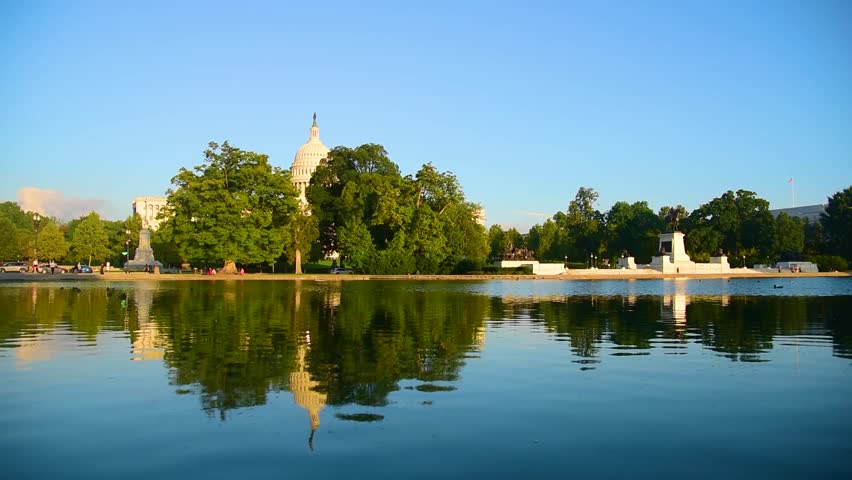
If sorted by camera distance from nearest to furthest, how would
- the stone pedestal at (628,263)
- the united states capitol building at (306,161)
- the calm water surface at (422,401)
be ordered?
1. the calm water surface at (422,401)
2. the stone pedestal at (628,263)
3. the united states capitol building at (306,161)

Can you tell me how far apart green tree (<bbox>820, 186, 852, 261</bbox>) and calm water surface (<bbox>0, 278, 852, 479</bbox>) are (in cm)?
8871

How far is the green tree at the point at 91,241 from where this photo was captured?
314ft

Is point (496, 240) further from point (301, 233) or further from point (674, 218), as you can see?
point (301, 233)

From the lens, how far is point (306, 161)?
141625mm

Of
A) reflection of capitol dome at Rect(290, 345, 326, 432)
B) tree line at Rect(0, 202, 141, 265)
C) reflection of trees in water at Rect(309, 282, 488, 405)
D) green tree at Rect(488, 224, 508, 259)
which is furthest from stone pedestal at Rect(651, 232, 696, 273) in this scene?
reflection of capitol dome at Rect(290, 345, 326, 432)

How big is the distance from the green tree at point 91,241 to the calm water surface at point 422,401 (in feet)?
270

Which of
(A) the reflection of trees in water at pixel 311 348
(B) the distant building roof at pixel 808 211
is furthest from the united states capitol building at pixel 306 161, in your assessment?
(A) the reflection of trees in water at pixel 311 348

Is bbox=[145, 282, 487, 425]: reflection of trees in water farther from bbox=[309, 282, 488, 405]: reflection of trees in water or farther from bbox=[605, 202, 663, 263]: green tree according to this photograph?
bbox=[605, 202, 663, 263]: green tree

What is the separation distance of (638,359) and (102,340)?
1241cm

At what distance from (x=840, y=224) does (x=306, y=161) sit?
92598mm

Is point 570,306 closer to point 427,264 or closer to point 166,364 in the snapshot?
point 166,364

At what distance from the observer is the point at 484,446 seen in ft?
25.5

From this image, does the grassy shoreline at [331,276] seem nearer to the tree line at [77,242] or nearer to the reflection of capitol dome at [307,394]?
the tree line at [77,242]

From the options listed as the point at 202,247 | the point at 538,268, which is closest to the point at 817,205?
the point at 538,268
